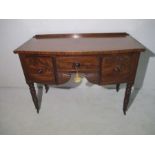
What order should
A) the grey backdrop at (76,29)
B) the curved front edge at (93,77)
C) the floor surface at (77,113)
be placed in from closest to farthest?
the curved front edge at (93,77), the floor surface at (77,113), the grey backdrop at (76,29)

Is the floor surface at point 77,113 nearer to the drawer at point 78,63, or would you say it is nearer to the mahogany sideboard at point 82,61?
the mahogany sideboard at point 82,61

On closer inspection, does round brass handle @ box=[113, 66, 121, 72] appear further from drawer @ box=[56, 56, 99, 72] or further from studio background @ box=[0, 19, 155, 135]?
studio background @ box=[0, 19, 155, 135]

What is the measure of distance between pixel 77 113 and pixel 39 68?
0.61m

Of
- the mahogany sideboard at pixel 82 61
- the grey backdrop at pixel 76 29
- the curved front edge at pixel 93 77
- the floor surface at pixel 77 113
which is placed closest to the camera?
the mahogany sideboard at pixel 82 61

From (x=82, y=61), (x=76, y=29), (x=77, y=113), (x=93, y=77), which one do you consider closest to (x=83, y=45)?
(x=82, y=61)

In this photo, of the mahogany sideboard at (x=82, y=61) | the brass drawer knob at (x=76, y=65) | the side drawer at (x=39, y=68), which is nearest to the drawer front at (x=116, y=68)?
the mahogany sideboard at (x=82, y=61)

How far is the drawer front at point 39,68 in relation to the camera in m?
1.08

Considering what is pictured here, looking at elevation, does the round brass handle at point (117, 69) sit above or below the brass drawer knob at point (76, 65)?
below

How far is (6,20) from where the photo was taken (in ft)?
4.71

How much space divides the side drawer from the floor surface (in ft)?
1.45

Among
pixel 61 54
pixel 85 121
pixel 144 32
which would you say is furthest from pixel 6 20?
pixel 144 32

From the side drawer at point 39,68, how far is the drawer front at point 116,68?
15.8 inches

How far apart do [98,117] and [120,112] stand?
0.23 m

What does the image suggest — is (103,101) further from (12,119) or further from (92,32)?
(12,119)
